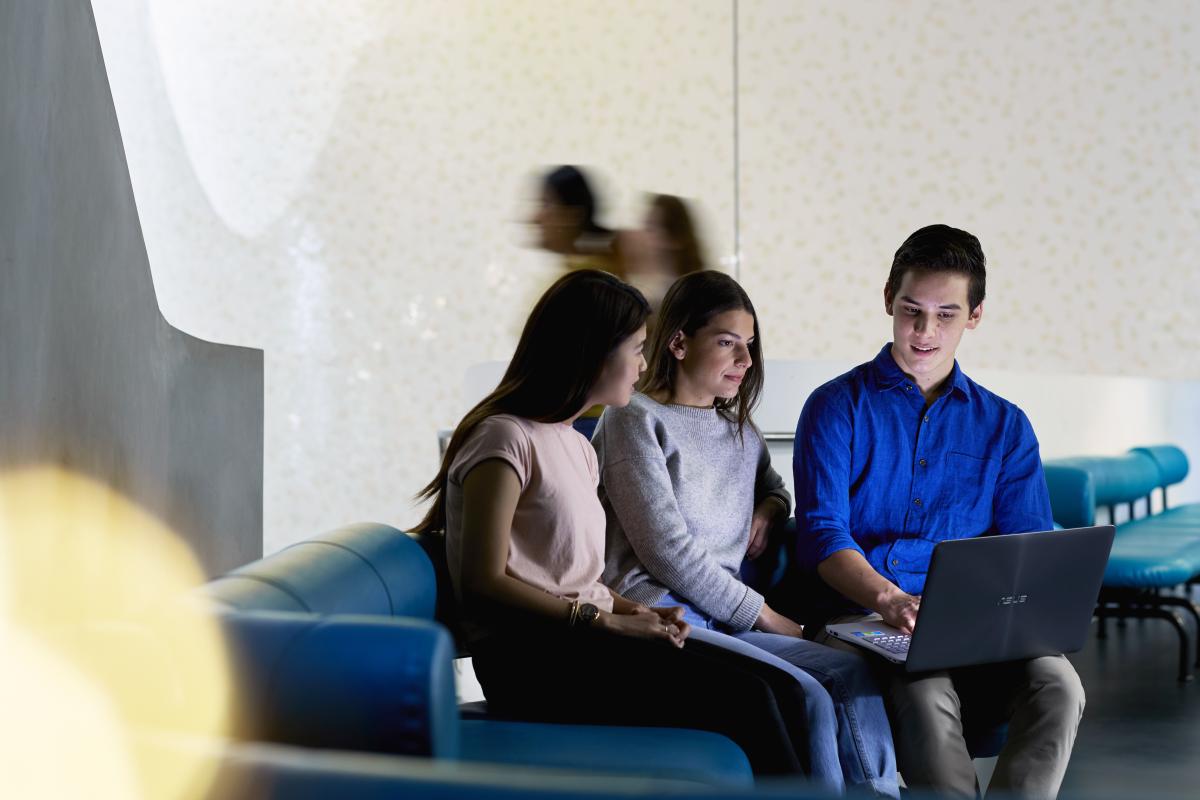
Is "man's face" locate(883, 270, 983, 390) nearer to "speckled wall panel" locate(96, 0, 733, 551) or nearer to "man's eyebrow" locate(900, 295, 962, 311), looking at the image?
"man's eyebrow" locate(900, 295, 962, 311)

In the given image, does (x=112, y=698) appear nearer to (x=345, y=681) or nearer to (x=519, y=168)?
(x=345, y=681)

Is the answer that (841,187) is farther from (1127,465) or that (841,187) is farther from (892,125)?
(1127,465)

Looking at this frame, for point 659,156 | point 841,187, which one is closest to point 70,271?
point 659,156

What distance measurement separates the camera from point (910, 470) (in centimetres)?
246

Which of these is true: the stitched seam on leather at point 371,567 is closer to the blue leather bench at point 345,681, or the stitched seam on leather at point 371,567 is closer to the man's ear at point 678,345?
the blue leather bench at point 345,681

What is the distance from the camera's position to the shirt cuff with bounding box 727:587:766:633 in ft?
7.70

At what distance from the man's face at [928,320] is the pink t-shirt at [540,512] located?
75cm

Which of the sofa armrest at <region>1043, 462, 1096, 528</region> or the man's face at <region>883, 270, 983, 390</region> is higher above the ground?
the man's face at <region>883, 270, 983, 390</region>

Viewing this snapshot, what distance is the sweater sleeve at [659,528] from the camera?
2.30 meters

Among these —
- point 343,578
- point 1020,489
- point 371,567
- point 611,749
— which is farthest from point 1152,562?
point 343,578

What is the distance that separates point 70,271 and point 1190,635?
4.23 meters

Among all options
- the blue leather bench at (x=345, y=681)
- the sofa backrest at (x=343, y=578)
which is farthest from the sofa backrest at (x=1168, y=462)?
the blue leather bench at (x=345, y=681)

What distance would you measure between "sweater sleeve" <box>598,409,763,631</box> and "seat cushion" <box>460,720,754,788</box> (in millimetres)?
437

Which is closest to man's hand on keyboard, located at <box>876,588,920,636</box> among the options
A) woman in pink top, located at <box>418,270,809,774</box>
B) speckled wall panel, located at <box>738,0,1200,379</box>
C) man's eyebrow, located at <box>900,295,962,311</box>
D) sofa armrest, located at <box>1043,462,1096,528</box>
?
woman in pink top, located at <box>418,270,809,774</box>
